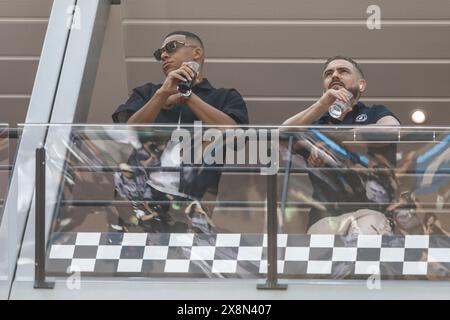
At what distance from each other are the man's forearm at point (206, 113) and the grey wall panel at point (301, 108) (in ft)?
6.64

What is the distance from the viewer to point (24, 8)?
6.79 meters

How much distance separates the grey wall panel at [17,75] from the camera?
684cm

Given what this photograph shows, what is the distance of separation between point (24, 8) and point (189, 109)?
2286 mm

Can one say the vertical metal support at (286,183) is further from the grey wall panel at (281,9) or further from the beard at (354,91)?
the grey wall panel at (281,9)

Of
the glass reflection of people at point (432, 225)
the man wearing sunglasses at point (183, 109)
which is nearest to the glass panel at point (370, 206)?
the glass reflection of people at point (432, 225)

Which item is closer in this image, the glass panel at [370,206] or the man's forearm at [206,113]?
the glass panel at [370,206]

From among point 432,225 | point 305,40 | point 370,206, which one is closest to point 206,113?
point 370,206

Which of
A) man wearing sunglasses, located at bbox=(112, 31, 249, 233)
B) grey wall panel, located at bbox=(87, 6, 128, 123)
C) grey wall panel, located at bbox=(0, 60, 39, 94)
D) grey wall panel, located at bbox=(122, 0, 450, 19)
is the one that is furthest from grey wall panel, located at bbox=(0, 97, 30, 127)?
man wearing sunglasses, located at bbox=(112, 31, 249, 233)

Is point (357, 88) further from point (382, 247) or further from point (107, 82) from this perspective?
point (107, 82)

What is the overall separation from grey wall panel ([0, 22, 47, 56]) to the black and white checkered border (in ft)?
8.62

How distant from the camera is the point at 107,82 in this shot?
21.5ft

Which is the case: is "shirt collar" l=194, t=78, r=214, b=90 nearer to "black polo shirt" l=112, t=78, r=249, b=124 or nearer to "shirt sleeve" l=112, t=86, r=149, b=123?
"black polo shirt" l=112, t=78, r=249, b=124

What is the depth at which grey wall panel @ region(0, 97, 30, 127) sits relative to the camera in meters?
6.85
